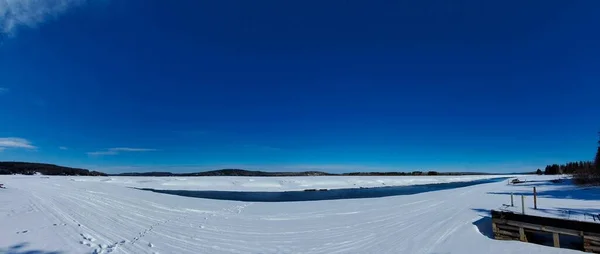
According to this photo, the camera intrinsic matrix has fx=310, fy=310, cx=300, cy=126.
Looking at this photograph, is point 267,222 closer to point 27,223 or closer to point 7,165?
point 27,223

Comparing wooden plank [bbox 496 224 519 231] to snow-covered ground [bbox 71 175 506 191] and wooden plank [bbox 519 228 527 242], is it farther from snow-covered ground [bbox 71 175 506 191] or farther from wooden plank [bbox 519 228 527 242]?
snow-covered ground [bbox 71 175 506 191]

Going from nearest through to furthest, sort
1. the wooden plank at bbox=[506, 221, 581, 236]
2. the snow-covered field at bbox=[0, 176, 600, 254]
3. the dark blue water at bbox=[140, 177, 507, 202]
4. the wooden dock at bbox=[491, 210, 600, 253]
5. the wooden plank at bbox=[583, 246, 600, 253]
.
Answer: the wooden plank at bbox=[583, 246, 600, 253], the wooden dock at bbox=[491, 210, 600, 253], the snow-covered field at bbox=[0, 176, 600, 254], the wooden plank at bbox=[506, 221, 581, 236], the dark blue water at bbox=[140, 177, 507, 202]

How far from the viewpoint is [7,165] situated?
9488cm

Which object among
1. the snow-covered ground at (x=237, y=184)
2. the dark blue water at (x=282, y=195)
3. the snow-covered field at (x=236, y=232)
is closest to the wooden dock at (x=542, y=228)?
the snow-covered field at (x=236, y=232)

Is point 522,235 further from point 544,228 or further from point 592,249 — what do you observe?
point 592,249

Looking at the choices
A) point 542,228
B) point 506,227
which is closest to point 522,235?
point 506,227

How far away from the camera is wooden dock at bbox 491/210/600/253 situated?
25.5 feet

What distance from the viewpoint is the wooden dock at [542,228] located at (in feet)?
25.5

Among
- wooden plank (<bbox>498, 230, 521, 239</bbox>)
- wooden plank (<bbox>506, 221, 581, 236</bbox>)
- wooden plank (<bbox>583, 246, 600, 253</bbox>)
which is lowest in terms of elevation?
wooden plank (<bbox>583, 246, 600, 253</bbox>)

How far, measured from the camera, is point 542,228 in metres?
8.56

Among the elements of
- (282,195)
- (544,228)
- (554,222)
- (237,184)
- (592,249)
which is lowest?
(282,195)

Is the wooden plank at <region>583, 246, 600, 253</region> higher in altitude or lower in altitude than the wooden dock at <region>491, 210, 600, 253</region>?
lower

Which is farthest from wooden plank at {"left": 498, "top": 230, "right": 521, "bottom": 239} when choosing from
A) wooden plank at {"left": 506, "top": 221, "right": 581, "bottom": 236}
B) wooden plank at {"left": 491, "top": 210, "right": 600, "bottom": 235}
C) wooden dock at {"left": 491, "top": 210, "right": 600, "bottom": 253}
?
wooden plank at {"left": 491, "top": 210, "right": 600, "bottom": 235}

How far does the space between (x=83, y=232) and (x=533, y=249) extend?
40.6 ft
